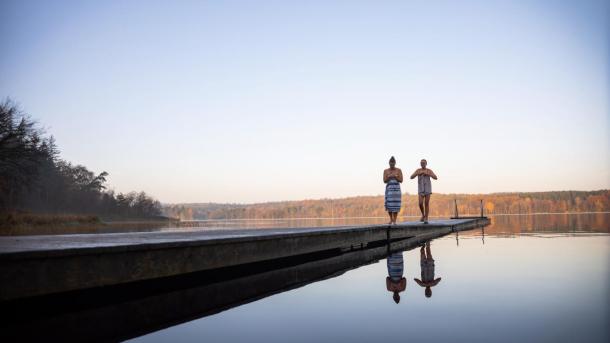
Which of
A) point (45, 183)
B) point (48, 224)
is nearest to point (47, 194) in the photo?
point (45, 183)

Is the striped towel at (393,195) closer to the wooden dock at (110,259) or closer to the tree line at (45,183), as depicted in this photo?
the wooden dock at (110,259)

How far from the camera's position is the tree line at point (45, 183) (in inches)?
1224

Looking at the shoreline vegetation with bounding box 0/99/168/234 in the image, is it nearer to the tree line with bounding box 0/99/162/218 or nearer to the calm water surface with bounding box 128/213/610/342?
the tree line with bounding box 0/99/162/218

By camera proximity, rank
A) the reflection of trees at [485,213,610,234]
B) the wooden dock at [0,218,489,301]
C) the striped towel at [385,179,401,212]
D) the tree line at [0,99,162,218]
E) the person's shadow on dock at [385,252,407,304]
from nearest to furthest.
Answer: the wooden dock at [0,218,489,301] → the person's shadow on dock at [385,252,407,304] → the striped towel at [385,179,401,212] → the reflection of trees at [485,213,610,234] → the tree line at [0,99,162,218]

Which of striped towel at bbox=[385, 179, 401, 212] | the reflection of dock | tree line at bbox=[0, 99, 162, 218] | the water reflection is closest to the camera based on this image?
the water reflection

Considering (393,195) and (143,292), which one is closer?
(143,292)

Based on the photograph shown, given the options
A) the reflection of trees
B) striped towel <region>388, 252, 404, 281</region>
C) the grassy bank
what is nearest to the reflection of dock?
striped towel <region>388, 252, 404, 281</region>

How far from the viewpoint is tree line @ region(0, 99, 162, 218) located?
31078 mm

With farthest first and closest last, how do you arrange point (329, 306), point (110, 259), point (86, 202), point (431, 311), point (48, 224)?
point (86, 202) < point (48, 224) < point (110, 259) < point (329, 306) < point (431, 311)

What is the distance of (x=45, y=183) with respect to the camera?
66812mm

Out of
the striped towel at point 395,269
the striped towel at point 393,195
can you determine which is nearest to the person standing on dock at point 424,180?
the striped towel at point 393,195

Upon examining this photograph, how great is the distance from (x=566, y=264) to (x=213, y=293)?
458 cm

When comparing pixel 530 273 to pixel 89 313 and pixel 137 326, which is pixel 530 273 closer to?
pixel 137 326

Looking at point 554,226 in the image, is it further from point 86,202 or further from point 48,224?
point 86,202
